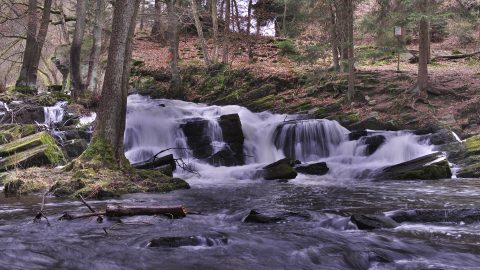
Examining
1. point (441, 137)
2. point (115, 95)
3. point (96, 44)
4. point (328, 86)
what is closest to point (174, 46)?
point (96, 44)

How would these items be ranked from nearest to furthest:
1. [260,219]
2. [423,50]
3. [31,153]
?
1. [260,219]
2. [31,153]
3. [423,50]

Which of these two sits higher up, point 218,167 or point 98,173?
point 98,173

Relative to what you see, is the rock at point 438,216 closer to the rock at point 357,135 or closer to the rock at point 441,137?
the rock at point 441,137

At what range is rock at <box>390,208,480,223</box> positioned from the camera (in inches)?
290

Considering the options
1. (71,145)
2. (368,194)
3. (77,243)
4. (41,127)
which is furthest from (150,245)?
(41,127)

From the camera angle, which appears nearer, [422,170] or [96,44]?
[422,170]

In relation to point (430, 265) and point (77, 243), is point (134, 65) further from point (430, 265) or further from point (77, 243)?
point (430, 265)

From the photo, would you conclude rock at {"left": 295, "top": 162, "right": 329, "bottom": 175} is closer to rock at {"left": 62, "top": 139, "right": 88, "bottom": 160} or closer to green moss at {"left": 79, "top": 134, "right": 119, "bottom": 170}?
green moss at {"left": 79, "top": 134, "right": 119, "bottom": 170}

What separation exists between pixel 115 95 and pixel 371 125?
31.9 ft

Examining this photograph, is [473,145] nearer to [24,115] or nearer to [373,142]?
[373,142]

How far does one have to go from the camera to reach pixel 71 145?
13414 millimetres

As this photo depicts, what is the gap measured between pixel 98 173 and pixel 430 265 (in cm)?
734

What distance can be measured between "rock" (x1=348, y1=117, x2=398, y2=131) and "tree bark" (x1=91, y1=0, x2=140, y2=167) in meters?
9.14

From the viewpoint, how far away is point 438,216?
749cm
